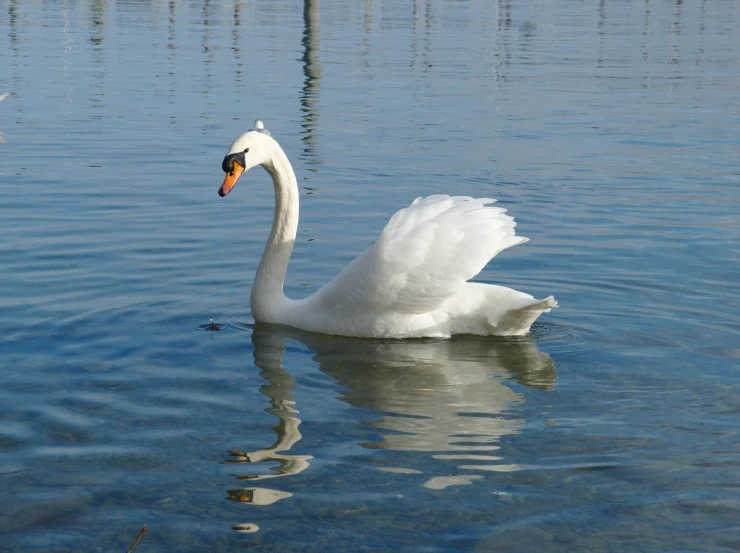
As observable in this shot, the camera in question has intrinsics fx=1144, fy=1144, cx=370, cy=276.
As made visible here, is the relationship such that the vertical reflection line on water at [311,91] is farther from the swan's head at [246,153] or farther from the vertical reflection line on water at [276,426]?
the vertical reflection line on water at [276,426]

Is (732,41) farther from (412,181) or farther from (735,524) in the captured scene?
(735,524)

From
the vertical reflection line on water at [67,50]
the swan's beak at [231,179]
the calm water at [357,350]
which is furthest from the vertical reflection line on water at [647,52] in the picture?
the swan's beak at [231,179]

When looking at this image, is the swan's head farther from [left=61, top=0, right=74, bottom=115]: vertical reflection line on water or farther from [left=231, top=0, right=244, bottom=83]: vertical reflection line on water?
[left=231, top=0, right=244, bottom=83]: vertical reflection line on water

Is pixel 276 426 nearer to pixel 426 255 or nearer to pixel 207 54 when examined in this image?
pixel 426 255

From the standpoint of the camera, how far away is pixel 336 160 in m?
15.2

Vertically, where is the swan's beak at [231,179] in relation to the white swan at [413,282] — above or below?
above

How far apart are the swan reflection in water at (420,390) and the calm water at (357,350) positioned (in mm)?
24

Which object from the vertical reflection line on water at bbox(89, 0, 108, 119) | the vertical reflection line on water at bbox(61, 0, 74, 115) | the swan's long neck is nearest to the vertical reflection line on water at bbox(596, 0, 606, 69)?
the vertical reflection line on water at bbox(89, 0, 108, 119)

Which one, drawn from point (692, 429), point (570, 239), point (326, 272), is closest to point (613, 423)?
point (692, 429)

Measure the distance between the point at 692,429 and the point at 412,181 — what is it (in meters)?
8.06

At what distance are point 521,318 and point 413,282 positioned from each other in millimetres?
878

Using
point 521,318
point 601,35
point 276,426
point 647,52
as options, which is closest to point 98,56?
point 647,52

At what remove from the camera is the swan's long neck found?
826cm

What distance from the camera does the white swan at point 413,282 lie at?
24.0 ft
